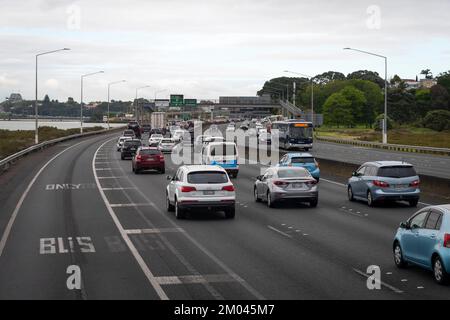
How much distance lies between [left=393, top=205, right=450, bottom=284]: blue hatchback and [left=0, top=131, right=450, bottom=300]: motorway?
0.28m

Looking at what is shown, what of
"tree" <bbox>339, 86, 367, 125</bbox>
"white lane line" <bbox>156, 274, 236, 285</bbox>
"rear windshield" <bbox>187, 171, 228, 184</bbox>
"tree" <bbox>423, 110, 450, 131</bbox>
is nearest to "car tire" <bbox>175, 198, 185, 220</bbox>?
"rear windshield" <bbox>187, 171, 228, 184</bbox>

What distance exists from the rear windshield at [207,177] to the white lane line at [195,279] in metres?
9.28

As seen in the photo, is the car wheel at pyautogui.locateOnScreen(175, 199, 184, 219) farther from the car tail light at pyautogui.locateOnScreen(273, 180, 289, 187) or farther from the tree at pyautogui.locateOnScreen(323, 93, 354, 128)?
the tree at pyautogui.locateOnScreen(323, 93, 354, 128)

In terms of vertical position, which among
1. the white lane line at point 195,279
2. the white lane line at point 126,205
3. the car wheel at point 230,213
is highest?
the car wheel at point 230,213

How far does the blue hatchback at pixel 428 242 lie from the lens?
44.3 feet

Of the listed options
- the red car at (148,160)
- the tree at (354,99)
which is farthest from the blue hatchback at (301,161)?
the tree at (354,99)

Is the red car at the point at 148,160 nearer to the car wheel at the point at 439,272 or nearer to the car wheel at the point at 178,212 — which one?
the car wheel at the point at 178,212

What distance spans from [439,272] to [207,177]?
11.3 meters

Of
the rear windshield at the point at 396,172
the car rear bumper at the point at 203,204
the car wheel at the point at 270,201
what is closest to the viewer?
the car rear bumper at the point at 203,204

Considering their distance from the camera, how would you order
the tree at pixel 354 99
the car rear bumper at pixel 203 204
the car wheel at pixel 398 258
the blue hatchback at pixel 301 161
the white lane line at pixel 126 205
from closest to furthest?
the car wheel at pixel 398 258
the car rear bumper at pixel 203 204
the white lane line at pixel 126 205
the blue hatchback at pixel 301 161
the tree at pixel 354 99

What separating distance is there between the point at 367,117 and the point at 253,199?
153407mm

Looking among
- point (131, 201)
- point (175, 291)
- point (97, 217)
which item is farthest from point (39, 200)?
point (175, 291)

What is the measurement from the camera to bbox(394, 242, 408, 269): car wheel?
606 inches

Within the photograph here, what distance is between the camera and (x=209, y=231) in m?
21.5
